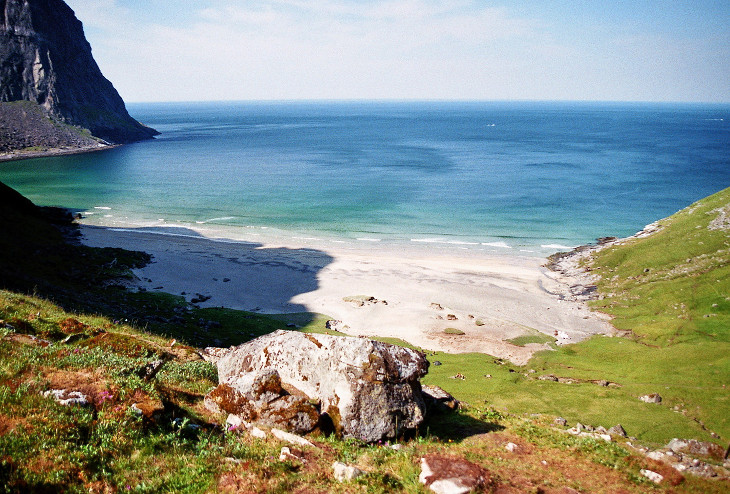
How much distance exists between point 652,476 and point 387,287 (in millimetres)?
42517

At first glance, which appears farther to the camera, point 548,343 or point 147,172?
point 147,172

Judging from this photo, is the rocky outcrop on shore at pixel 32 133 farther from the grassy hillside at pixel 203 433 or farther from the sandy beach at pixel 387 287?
the grassy hillside at pixel 203 433

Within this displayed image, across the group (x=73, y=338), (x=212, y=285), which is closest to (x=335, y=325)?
(x=212, y=285)

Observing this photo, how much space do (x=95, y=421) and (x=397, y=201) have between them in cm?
8832

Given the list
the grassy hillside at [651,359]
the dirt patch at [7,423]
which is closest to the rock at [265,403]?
the dirt patch at [7,423]

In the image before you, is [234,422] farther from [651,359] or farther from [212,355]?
[651,359]

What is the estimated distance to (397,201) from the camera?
9669 centimetres

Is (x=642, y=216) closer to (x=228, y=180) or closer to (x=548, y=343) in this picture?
(x=548, y=343)

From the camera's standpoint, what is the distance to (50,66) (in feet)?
541

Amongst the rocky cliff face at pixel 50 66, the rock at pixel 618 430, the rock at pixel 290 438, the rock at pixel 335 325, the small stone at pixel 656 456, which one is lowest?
the rock at pixel 335 325

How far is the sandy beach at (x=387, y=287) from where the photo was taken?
42.6 meters

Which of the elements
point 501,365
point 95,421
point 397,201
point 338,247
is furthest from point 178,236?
point 95,421

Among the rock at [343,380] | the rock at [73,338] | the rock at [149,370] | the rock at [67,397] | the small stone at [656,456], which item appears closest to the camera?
the rock at [67,397]

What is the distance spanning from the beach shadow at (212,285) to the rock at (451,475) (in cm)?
2367
